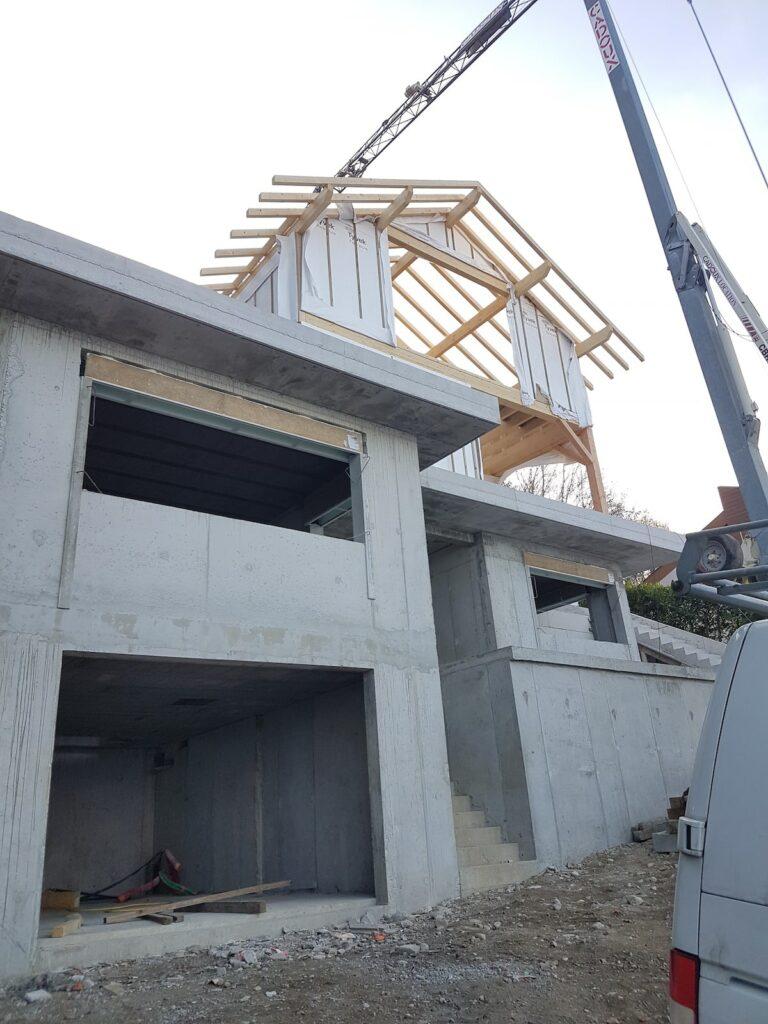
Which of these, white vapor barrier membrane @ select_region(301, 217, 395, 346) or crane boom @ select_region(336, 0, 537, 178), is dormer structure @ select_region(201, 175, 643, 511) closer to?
white vapor barrier membrane @ select_region(301, 217, 395, 346)

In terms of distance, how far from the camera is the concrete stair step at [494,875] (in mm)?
8055

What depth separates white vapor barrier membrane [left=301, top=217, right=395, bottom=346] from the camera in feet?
41.6

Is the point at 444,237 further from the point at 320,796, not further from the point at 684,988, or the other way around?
the point at 684,988

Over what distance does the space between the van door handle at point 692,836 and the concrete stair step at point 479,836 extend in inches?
274

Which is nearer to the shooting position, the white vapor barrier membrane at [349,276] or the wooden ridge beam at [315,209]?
the wooden ridge beam at [315,209]

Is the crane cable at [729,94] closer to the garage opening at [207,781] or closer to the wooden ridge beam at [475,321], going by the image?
the garage opening at [207,781]

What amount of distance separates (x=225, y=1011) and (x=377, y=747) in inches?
122

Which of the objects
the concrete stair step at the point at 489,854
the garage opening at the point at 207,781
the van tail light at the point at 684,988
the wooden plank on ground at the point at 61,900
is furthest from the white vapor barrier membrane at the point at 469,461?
the van tail light at the point at 684,988

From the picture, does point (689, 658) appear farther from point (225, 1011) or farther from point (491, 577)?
point (225, 1011)

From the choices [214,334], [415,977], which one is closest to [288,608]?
[214,334]

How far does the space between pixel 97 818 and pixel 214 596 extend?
6.97 m

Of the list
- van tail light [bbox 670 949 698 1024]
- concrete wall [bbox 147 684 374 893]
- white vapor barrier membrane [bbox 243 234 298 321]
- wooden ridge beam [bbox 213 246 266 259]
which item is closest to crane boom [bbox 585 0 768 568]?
van tail light [bbox 670 949 698 1024]

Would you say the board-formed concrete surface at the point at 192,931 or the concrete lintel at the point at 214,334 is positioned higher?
the concrete lintel at the point at 214,334

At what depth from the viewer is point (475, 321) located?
15758 millimetres
